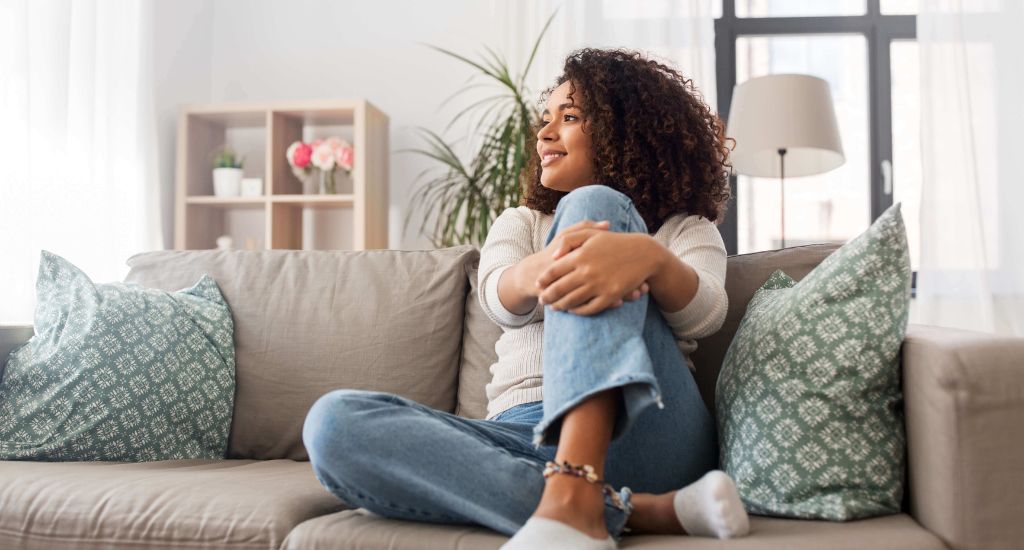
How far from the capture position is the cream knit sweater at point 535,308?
1.32 metres

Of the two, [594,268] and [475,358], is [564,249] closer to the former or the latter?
[594,268]

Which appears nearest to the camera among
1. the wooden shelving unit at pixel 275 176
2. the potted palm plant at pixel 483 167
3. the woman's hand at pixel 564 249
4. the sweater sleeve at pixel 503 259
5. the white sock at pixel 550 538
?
the white sock at pixel 550 538

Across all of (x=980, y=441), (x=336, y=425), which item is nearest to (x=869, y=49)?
(x=980, y=441)

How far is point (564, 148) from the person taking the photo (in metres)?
1.62

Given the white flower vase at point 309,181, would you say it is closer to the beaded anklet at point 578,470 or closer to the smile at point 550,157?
the smile at point 550,157

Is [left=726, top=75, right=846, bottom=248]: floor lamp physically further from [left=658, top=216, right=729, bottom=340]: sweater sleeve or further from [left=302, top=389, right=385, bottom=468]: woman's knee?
[left=302, top=389, right=385, bottom=468]: woman's knee

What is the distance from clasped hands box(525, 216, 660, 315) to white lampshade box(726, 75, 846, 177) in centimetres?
195

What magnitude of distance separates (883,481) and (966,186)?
2754 mm

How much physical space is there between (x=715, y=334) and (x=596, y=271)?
550 millimetres

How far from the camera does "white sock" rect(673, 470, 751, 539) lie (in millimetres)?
1055

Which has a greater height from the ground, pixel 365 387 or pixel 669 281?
pixel 669 281

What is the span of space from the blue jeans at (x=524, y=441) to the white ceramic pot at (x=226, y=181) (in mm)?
2541

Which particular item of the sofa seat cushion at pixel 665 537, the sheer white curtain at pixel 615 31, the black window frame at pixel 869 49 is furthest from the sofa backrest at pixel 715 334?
the black window frame at pixel 869 49

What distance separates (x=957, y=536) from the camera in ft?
3.50
